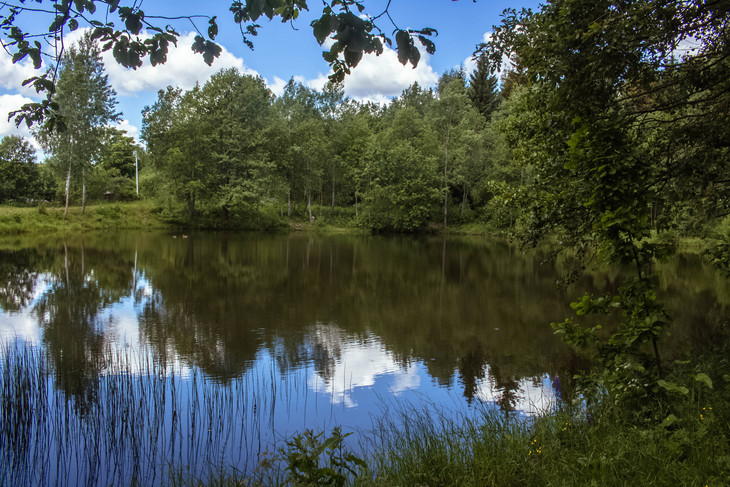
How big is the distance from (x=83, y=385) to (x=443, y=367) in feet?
20.0

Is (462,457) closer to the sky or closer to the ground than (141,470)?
closer to the sky

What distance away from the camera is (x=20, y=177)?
132 feet

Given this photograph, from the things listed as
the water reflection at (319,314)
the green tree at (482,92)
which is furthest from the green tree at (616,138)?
the green tree at (482,92)

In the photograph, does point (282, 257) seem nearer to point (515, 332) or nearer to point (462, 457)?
point (515, 332)

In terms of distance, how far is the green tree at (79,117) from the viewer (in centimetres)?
3862

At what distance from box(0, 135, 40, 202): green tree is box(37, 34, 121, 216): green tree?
280cm

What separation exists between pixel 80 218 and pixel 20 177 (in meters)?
5.42

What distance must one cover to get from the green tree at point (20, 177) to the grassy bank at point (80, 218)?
313 centimetres

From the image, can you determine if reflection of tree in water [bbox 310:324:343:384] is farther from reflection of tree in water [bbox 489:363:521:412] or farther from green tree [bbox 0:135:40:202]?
green tree [bbox 0:135:40:202]

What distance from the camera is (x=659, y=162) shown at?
7.69m

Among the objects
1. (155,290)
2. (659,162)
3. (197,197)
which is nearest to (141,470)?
(659,162)

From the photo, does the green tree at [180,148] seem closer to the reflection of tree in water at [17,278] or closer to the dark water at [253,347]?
the reflection of tree in water at [17,278]

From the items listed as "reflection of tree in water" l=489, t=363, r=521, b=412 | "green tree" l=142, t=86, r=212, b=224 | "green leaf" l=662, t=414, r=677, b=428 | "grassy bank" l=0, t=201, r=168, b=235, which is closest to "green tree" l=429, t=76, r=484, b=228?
"green tree" l=142, t=86, r=212, b=224

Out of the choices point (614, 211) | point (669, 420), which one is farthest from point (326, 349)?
point (669, 420)
